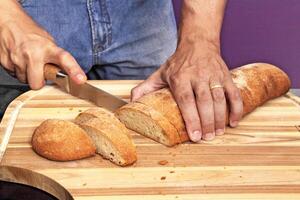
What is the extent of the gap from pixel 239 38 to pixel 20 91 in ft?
3.54

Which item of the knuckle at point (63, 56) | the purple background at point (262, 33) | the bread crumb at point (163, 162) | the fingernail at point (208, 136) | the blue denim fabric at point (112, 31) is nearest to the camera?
the bread crumb at point (163, 162)

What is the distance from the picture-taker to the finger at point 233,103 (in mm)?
1288

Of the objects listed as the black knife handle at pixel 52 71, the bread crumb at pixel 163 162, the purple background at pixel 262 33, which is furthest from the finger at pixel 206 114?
the purple background at pixel 262 33

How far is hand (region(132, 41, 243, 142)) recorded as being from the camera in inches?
49.0

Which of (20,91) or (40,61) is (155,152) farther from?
(20,91)

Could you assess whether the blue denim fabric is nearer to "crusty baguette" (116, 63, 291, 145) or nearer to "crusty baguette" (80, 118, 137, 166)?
"crusty baguette" (116, 63, 291, 145)

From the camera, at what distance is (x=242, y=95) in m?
1.36

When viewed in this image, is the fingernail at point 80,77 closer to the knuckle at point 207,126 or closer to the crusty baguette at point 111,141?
the crusty baguette at point 111,141

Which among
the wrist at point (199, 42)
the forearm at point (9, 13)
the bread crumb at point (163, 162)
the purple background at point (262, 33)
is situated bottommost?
the purple background at point (262, 33)

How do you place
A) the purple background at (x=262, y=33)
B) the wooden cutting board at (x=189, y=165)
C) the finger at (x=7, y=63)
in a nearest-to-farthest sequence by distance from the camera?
the wooden cutting board at (x=189, y=165)
the finger at (x=7, y=63)
the purple background at (x=262, y=33)

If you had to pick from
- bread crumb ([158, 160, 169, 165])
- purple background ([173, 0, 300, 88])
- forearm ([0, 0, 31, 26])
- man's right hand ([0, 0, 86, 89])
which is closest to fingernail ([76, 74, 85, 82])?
man's right hand ([0, 0, 86, 89])

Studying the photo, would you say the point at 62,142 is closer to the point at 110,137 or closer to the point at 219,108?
the point at 110,137

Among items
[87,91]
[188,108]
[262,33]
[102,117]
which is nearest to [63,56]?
[87,91]

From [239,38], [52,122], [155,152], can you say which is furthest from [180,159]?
[239,38]
